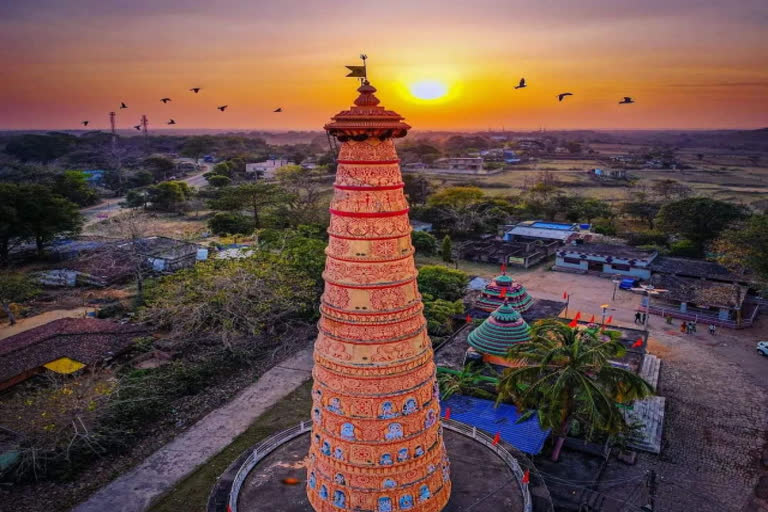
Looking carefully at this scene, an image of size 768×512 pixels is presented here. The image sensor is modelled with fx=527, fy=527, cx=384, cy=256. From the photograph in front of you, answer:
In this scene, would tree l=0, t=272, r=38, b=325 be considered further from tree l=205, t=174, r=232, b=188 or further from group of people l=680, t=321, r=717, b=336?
tree l=205, t=174, r=232, b=188

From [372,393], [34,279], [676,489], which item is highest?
[372,393]

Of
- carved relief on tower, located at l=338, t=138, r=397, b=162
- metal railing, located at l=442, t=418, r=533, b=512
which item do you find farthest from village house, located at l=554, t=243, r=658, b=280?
carved relief on tower, located at l=338, t=138, r=397, b=162

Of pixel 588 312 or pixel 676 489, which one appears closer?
pixel 676 489

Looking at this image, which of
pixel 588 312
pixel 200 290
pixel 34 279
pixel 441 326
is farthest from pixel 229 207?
pixel 588 312

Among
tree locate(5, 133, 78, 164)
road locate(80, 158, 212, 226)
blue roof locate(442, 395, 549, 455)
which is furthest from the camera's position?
tree locate(5, 133, 78, 164)

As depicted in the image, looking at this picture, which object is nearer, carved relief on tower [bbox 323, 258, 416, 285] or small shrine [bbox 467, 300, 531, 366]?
carved relief on tower [bbox 323, 258, 416, 285]

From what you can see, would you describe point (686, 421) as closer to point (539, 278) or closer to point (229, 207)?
point (539, 278)
